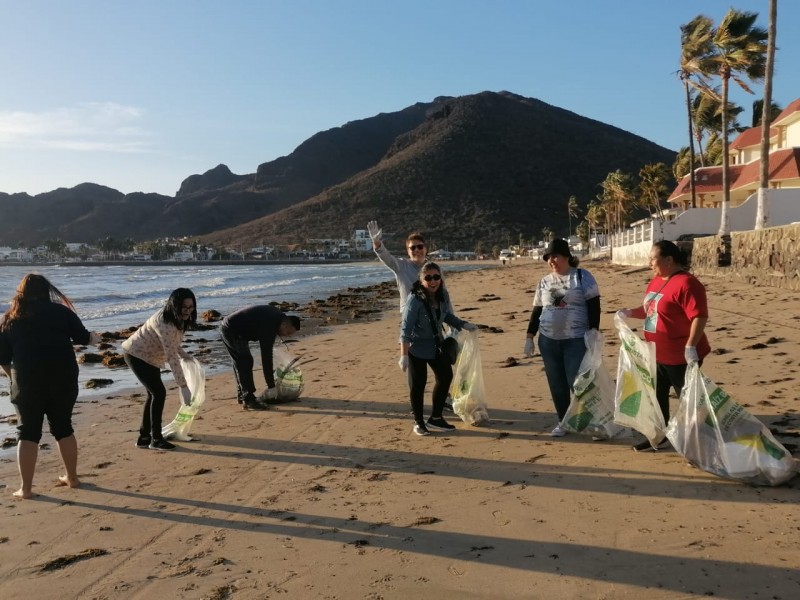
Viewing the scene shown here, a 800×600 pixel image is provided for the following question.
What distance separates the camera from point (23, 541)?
12.7 ft

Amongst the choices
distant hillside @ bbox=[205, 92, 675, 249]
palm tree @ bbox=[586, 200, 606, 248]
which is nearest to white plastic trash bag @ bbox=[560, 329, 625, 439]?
palm tree @ bbox=[586, 200, 606, 248]

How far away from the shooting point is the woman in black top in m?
4.57

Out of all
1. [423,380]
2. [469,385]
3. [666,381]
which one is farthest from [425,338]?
[666,381]

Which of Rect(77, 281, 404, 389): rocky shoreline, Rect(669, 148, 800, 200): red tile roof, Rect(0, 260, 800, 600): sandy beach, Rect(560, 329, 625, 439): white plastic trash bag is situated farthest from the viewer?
Rect(669, 148, 800, 200): red tile roof

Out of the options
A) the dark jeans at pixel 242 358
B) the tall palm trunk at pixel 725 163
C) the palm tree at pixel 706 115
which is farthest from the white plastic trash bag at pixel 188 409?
the palm tree at pixel 706 115

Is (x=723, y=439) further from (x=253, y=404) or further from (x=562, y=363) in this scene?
(x=253, y=404)

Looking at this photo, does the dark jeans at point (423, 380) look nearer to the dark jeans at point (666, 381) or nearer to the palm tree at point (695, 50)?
the dark jeans at point (666, 381)

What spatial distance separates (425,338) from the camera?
5859 mm

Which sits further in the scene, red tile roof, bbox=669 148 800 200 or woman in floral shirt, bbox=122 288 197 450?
red tile roof, bbox=669 148 800 200

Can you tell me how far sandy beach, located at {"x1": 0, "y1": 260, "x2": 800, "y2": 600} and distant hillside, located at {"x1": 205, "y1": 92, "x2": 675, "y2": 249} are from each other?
9896 centimetres

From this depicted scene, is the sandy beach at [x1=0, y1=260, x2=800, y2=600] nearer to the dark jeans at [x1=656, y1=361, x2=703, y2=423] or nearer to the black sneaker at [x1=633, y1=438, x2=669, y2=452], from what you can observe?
the black sneaker at [x1=633, y1=438, x2=669, y2=452]

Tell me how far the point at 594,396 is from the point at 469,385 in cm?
119

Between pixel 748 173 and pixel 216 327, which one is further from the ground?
pixel 748 173

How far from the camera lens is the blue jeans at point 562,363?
541 centimetres
